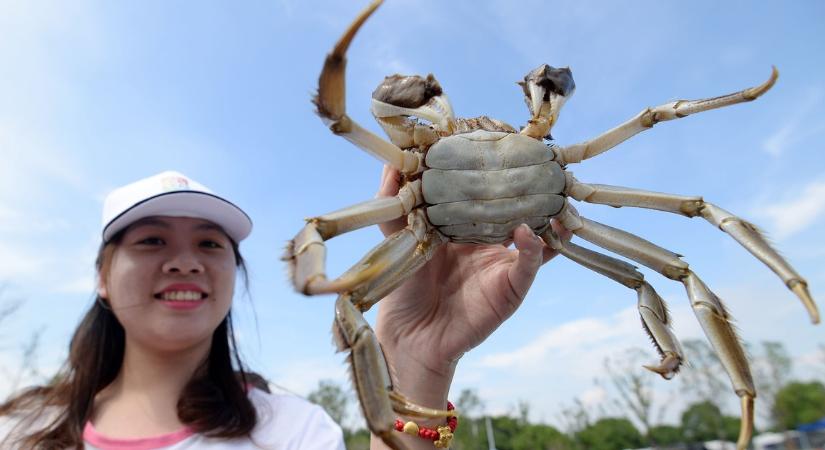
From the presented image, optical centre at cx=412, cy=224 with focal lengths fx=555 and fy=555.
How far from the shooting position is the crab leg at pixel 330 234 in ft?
5.83

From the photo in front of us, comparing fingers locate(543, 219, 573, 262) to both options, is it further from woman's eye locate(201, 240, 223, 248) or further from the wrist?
woman's eye locate(201, 240, 223, 248)

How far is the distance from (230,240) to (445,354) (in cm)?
149

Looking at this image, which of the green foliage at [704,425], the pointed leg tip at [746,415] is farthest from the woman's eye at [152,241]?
the green foliage at [704,425]

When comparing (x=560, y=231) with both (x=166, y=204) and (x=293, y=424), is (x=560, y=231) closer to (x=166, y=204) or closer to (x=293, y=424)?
(x=293, y=424)

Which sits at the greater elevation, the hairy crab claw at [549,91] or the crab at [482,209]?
the hairy crab claw at [549,91]

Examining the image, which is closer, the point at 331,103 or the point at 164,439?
the point at 331,103

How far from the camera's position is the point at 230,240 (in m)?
3.33

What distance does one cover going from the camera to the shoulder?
2.87 m

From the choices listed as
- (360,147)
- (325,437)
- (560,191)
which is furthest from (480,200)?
(325,437)

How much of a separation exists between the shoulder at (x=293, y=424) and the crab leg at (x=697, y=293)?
1651mm

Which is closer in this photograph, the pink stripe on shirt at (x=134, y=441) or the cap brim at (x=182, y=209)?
the pink stripe on shirt at (x=134, y=441)

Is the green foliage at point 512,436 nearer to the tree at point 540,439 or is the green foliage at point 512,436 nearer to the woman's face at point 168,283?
the tree at point 540,439

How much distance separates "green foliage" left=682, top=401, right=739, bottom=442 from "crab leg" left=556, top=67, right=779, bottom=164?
141ft

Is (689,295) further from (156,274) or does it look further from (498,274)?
(156,274)
